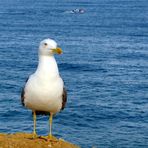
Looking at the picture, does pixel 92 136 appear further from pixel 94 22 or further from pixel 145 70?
pixel 94 22

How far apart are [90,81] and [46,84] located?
7659 centimetres

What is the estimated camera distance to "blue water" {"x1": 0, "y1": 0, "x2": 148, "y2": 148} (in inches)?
2630

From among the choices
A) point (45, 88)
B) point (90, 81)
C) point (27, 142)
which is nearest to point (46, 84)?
point (45, 88)

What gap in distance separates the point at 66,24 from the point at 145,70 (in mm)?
81719

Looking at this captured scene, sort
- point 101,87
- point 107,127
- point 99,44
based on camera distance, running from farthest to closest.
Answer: point 99,44 → point 101,87 → point 107,127

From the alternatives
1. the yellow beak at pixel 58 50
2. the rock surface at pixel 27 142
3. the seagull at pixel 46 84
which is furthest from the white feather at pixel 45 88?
the rock surface at pixel 27 142

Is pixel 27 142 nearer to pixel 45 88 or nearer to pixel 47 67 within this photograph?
pixel 45 88

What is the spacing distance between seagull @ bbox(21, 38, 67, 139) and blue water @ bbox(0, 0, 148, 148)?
4060 cm

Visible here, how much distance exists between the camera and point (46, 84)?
1738 centimetres

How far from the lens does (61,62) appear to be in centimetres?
10975

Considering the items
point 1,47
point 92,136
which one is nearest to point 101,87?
point 92,136

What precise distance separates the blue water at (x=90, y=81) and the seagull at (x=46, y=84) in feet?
133

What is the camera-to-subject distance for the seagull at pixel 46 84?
17250 mm

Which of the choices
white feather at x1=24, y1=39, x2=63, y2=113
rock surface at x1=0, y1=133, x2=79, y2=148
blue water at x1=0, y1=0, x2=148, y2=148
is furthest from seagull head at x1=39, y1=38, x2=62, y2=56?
blue water at x1=0, y1=0, x2=148, y2=148
